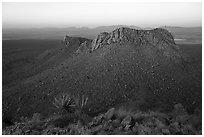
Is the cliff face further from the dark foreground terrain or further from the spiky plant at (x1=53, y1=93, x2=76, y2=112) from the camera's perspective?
the spiky plant at (x1=53, y1=93, x2=76, y2=112)

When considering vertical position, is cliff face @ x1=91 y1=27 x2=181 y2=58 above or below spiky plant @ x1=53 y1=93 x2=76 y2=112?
above

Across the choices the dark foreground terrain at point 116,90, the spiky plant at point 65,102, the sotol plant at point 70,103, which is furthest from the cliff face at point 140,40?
the sotol plant at point 70,103

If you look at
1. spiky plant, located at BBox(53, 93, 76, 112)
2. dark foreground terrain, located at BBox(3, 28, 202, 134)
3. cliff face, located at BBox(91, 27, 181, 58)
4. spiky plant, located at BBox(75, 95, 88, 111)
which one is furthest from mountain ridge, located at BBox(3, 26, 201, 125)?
spiky plant, located at BBox(53, 93, 76, 112)

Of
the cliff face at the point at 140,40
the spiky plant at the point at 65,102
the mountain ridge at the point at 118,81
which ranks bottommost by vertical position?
the spiky plant at the point at 65,102

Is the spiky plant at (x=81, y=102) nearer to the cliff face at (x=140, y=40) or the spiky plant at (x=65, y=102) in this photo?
the spiky plant at (x=65, y=102)

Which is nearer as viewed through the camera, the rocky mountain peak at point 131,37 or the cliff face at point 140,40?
the cliff face at point 140,40

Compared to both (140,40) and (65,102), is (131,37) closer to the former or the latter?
(140,40)

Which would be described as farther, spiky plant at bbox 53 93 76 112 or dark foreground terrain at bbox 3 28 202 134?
spiky plant at bbox 53 93 76 112

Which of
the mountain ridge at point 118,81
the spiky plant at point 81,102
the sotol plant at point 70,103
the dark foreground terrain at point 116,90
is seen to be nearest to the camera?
the dark foreground terrain at point 116,90
